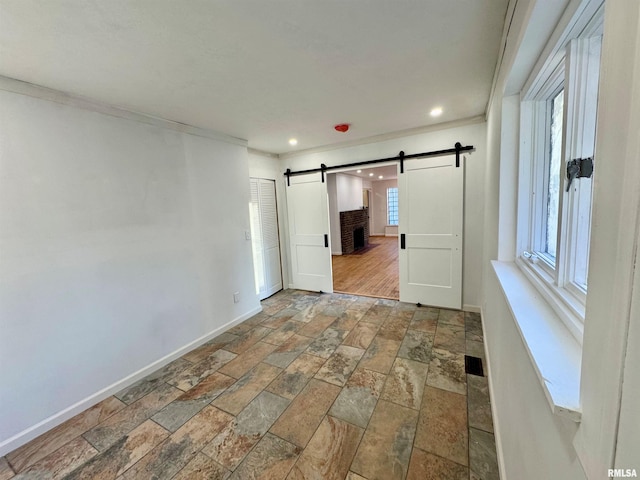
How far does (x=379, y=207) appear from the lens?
10.9 m

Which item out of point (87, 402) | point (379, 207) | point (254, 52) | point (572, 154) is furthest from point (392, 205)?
point (87, 402)

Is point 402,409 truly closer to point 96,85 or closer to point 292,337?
point 292,337

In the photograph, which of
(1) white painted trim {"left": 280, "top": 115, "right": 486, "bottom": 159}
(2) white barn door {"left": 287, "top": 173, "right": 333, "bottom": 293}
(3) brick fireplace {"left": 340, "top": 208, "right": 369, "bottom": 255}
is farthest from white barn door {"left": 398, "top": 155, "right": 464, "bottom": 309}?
(3) brick fireplace {"left": 340, "top": 208, "right": 369, "bottom": 255}

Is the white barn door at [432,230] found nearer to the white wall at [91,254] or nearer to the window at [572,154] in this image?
the window at [572,154]

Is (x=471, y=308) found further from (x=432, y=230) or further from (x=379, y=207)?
(x=379, y=207)

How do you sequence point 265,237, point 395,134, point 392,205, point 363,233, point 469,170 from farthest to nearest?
point 392,205
point 363,233
point 265,237
point 395,134
point 469,170

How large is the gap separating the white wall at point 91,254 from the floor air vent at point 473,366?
2.66 metres

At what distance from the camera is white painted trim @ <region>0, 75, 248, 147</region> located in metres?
1.72

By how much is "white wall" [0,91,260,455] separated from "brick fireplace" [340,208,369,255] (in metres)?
4.87

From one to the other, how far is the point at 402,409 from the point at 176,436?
1.54 metres

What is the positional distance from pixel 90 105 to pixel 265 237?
255 cm

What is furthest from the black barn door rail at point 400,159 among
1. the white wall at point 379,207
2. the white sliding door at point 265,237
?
the white wall at point 379,207

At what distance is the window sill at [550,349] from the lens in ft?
1.88

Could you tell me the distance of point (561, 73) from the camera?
3.68 ft
